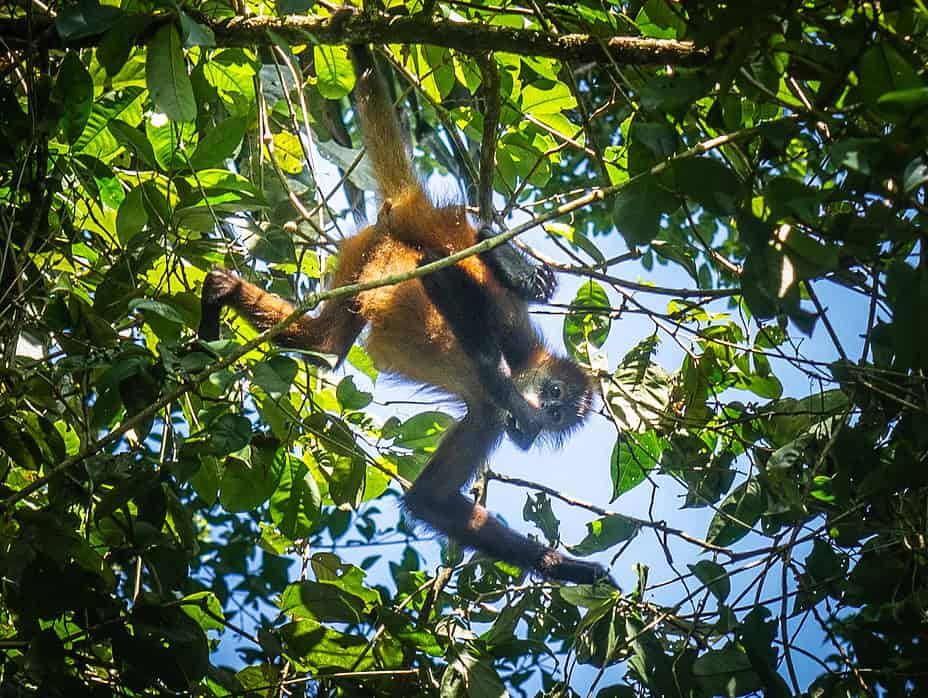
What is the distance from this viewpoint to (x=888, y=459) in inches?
87.2

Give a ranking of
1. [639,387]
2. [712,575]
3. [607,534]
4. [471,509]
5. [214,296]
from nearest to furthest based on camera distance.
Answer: [712,575] → [607,534] → [639,387] → [214,296] → [471,509]

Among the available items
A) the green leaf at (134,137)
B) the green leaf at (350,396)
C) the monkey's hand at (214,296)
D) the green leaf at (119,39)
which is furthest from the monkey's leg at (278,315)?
the green leaf at (119,39)

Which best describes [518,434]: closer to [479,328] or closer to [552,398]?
[552,398]

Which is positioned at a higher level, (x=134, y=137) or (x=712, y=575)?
(x=134, y=137)

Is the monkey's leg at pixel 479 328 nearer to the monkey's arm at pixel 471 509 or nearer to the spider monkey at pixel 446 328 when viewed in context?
the spider monkey at pixel 446 328

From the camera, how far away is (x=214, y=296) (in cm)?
328

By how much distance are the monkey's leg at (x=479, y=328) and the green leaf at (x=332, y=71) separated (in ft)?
3.18

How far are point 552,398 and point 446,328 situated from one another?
751 mm

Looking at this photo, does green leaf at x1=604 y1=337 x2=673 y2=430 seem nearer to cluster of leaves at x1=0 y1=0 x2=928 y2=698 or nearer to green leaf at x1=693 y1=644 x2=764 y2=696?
cluster of leaves at x1=0 y1=0 x2=928 y2=698

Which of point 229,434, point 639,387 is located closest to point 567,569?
point 639,387

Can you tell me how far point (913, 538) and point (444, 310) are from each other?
2.17m

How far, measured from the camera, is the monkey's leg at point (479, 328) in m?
3.80

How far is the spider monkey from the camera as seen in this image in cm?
363

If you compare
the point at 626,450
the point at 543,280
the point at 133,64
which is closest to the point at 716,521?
the point at 626,450
